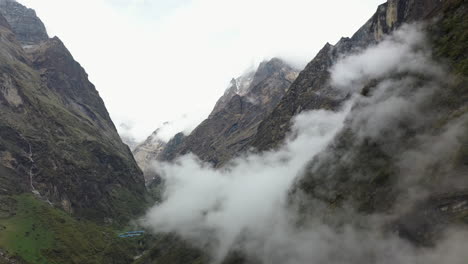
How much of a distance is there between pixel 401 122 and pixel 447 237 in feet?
179

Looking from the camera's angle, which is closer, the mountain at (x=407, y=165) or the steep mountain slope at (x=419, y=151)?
the mountain at (x=407, y=165)

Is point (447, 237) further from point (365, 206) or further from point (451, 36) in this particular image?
point (451, 36)

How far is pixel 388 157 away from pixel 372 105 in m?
46.6

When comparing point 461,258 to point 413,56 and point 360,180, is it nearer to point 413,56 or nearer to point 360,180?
point 360,180

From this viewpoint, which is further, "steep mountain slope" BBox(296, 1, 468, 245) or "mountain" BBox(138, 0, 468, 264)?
"steep mountain slope" BBox(296, 1, 468, 245)

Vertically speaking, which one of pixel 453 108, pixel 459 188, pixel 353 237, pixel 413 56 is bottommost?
pixel 353 237

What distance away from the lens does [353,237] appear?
136 meters

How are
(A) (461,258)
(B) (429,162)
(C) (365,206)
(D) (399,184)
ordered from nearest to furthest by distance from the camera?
(A) (461,258)
(B) (429,162)
(D) (399,184)
(C) (365,206)

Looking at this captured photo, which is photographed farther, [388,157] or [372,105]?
[372,105]

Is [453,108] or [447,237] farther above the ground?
[453,108]

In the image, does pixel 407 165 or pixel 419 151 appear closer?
pixel 419 151

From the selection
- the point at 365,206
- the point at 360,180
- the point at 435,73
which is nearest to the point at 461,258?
the point at 365,206

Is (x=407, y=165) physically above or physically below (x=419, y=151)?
below

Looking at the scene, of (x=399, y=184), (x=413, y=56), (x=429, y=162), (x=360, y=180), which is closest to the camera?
(x=429, y=162)
